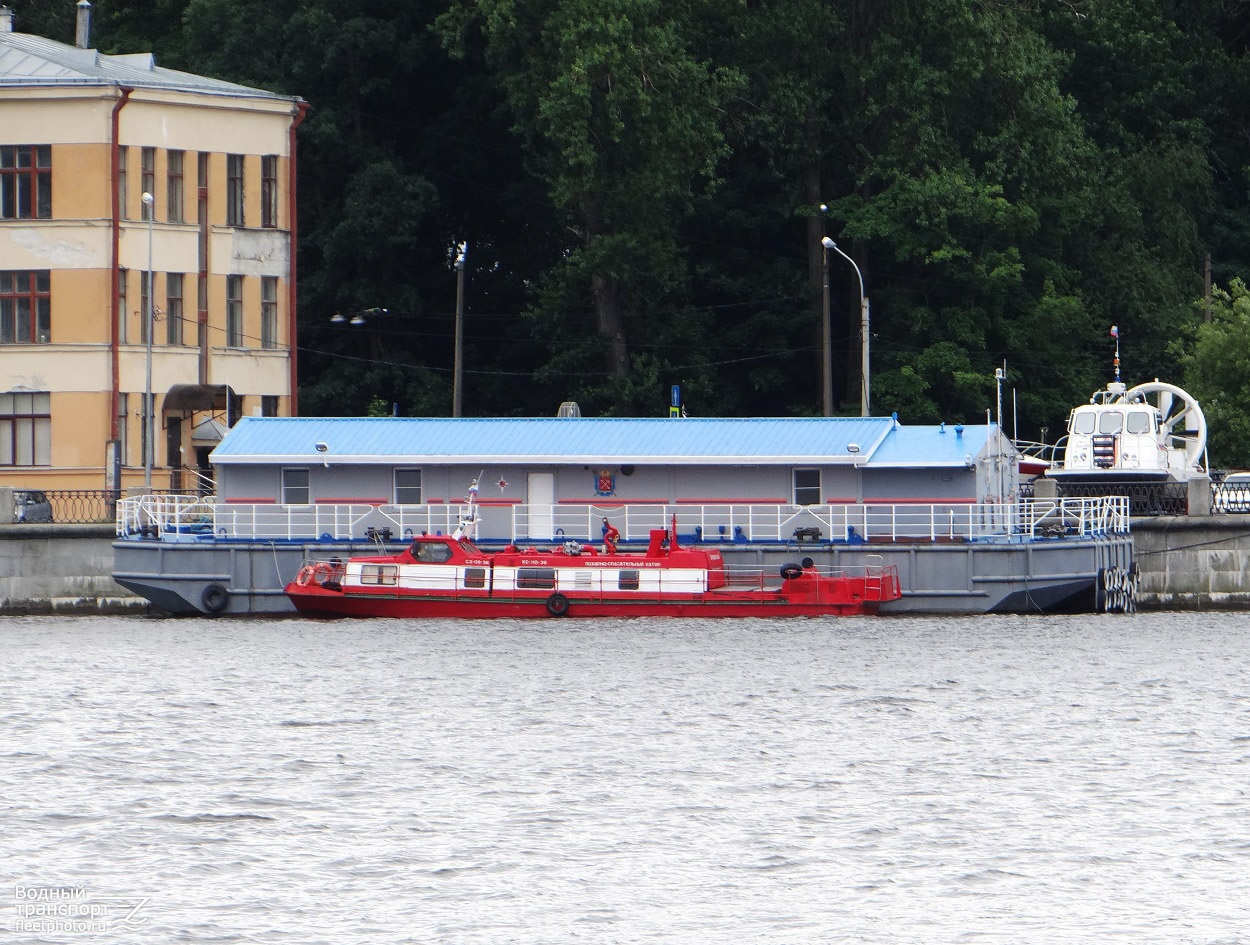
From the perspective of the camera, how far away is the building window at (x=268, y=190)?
67.9 metres

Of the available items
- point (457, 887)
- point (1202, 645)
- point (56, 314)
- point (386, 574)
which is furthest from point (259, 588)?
point (457, 887)

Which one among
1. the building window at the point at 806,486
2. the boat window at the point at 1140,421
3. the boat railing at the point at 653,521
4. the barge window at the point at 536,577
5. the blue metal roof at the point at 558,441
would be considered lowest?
the barge window at the point at 536,577

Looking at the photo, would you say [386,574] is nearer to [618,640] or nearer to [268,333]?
[618,640]

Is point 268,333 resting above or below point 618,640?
above

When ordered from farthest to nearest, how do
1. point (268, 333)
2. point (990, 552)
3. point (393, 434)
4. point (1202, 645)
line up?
point (268, 333) < point (393, 434) < point (990, 552) < point (1202, 645)

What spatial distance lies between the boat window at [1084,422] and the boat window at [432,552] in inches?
755

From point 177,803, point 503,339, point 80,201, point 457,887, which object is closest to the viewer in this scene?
point 457,887

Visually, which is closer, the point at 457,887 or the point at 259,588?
the point at 457,887

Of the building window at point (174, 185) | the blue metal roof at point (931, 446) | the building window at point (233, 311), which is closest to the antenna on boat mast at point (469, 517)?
the blue metal roof at point (931, 446)

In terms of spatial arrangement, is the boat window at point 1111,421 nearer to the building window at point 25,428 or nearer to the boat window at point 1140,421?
the boat window at point 1140,421

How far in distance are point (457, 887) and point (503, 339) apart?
5570cm

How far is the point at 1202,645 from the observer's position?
47125 millimetres

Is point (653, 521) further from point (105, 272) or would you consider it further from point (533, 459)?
point (105, 272)

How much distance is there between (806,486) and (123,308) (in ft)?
71.2
